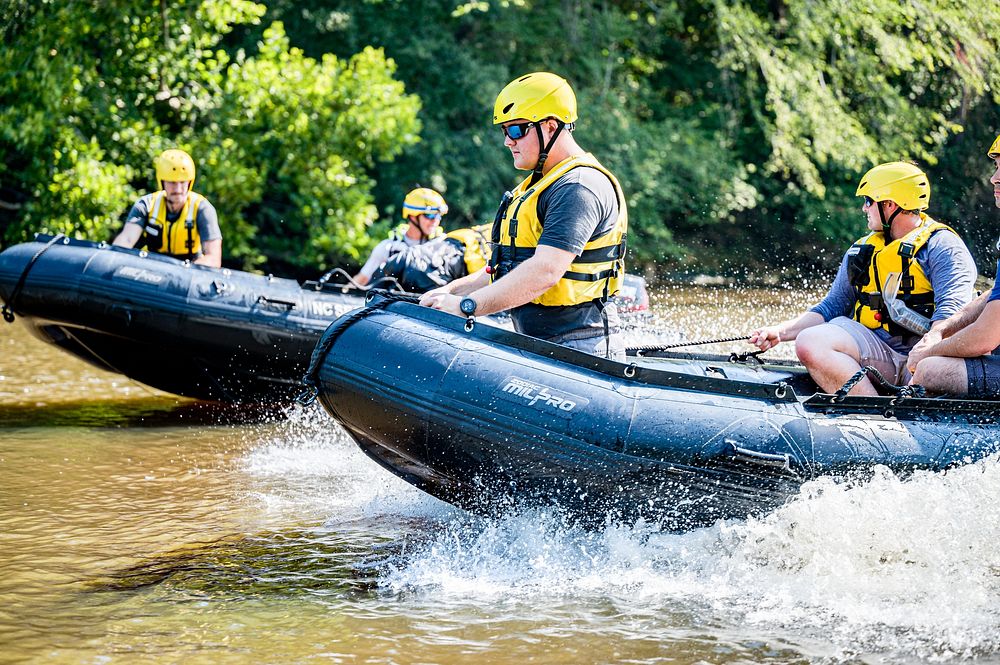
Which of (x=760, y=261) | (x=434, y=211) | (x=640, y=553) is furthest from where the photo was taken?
(x=760, y=261)

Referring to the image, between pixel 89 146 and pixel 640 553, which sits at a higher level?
pixel 89 146

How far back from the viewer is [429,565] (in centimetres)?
448

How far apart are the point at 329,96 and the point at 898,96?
7.85m

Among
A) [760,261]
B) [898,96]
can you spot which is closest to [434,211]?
[898,96]

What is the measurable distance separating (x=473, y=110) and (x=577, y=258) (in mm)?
11981

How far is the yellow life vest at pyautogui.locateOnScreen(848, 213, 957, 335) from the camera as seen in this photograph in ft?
16.0

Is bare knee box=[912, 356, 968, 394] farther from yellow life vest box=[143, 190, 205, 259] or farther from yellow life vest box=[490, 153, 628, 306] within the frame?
yellow life vest box=[143, 190, 205, 259]

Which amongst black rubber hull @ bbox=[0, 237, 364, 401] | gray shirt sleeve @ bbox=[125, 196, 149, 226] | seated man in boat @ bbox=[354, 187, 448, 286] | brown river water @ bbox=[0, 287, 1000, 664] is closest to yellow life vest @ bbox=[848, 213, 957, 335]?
brown river water @ bbox=[0, 287, 1000, 664]

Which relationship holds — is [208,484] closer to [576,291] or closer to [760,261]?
[576,291]

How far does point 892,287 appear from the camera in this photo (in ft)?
16.2

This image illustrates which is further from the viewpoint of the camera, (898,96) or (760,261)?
(760,261)

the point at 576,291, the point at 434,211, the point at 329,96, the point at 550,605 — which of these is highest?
the point at 329,96

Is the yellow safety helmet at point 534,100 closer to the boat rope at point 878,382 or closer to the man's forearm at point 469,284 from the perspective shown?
the man's forearm at point 469,284

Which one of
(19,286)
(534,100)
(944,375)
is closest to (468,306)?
(534,100)
